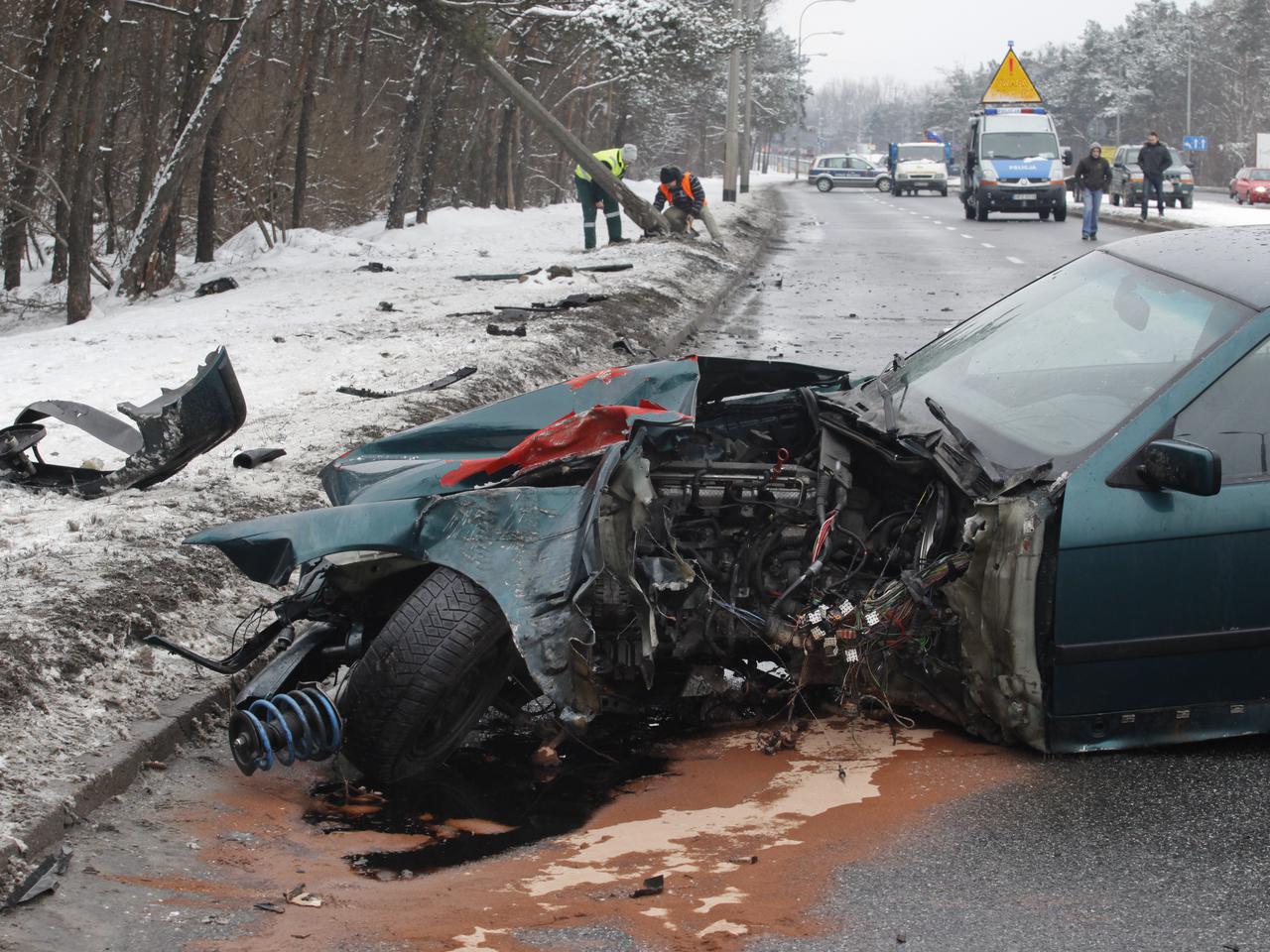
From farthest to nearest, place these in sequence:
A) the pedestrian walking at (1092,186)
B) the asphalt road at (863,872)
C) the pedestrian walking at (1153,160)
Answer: the pedestrian walking at (1153,160) < the pedestrian walking at (1092,186) < the asphalt road at (863,872)

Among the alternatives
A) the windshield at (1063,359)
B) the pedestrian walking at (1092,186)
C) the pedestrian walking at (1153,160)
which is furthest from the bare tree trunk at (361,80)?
the windshield at (1063,359)

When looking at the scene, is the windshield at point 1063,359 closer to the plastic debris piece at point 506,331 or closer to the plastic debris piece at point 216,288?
the plastic debris piece at point 506,331

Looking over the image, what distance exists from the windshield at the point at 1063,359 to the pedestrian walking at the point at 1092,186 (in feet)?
76.6

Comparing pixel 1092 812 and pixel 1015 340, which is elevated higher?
pixel 1015 340

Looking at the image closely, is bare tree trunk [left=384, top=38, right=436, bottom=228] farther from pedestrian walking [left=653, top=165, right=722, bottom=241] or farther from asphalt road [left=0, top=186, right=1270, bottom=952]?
asphalt road [left=0, top=186, right=1270, bottom=952]

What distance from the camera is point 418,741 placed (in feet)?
13.2

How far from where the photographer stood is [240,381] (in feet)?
33.5

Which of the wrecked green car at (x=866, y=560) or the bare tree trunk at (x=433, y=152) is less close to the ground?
the bare tree trunk at (x=433, y=152)

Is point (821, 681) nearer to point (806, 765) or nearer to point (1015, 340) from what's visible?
point (806, 765)

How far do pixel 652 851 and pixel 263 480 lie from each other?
12.6 feet

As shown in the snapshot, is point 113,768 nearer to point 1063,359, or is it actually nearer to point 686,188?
point 1063,359

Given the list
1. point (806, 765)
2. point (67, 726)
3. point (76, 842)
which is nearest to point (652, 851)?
point (806, 765)

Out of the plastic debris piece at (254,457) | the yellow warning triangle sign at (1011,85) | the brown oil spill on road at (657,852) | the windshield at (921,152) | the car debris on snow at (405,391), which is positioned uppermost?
the yellow warning triangle sign at (1011,85)

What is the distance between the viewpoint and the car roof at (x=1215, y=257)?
13.9ft
